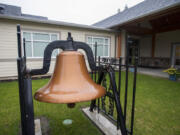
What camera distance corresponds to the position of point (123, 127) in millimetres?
1145

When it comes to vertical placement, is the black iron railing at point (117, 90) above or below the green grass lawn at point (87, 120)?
above

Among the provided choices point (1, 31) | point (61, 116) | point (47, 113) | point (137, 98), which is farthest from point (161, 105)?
point (1, 31)

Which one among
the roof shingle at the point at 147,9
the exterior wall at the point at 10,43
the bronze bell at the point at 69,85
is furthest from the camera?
the exterior wall at the point at 10,43

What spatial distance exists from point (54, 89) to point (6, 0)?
9.55 meters

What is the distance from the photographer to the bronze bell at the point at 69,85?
606 millimetres

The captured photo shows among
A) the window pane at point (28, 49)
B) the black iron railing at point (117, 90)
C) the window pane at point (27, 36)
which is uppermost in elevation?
the window pane at point (27, 36)

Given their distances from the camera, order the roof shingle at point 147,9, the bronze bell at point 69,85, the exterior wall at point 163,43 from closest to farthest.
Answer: the bronze bell at point 69,85 → the roof shingle at point 147,9 → the exterior wall at point 163,43

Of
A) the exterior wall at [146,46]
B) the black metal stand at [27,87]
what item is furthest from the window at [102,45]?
the black metal stand at [27,87]

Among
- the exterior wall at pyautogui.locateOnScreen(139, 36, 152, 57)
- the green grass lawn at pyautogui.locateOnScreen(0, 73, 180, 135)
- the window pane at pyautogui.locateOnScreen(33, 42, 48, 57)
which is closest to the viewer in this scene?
the green grass lawn at pyautogui.locateOnScreen(0, 73, 180, 135)

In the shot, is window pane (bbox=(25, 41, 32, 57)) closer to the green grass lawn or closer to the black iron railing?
the green grass lawn

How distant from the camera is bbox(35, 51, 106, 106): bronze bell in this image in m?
0.61

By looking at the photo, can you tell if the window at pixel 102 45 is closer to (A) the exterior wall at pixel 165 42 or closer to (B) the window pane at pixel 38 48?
(B) the window pane at pixel 38 48

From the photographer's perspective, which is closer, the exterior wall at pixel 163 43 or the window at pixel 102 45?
the window at pixel 102 45

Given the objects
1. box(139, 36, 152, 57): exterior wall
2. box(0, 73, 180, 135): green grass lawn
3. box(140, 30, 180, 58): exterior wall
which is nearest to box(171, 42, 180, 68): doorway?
box(140, 30, 180, 58): exterior wall
